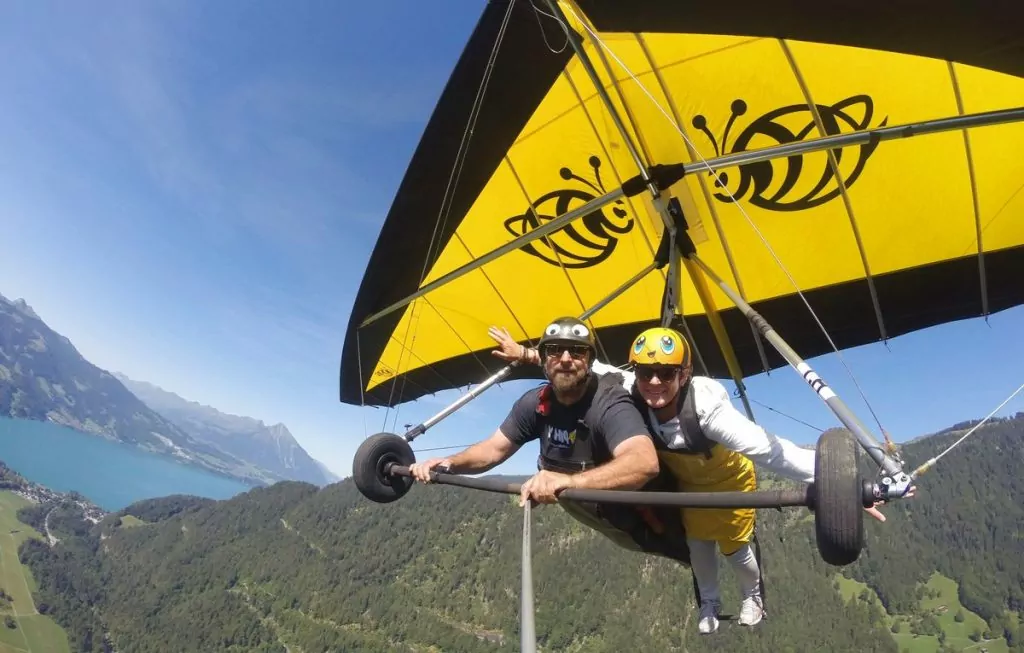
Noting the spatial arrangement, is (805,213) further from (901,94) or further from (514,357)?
(514,357)

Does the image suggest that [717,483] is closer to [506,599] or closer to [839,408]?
[839,408]

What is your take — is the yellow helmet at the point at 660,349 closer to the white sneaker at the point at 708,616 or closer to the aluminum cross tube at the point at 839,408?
the aluminum cross tube at the point at 839,408

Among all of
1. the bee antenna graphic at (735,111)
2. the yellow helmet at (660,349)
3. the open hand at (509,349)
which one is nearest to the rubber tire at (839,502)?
the yellow helmet at (660,349)

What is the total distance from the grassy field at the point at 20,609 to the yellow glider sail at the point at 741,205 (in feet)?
495

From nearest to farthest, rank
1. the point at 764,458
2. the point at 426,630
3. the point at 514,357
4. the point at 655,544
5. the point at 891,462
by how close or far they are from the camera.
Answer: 1. the point at 891,462
2. the point at 764,458
3. the point at 655,544
4. the point at 514,357
5. the point at 426,630

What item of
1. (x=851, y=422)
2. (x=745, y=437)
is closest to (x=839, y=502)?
(x=745, y=437)

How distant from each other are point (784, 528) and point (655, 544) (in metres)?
215

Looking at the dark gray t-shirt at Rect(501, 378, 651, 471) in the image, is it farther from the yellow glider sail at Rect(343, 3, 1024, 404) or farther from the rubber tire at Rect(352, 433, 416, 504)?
the yellow glider sail at Rect(343, 3, 1024, 404)

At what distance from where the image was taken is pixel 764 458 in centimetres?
351

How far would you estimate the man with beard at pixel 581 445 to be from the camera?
2875 millimetres

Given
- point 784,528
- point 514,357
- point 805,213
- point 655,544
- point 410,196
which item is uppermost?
point 784,528

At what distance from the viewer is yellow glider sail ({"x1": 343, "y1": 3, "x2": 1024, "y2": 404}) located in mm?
4867

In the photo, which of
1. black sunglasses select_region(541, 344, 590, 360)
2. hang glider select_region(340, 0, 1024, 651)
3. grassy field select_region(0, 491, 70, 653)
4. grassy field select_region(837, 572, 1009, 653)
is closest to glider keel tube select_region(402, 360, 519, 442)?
A: hang glider select_region(340, 0, 1024, 651)

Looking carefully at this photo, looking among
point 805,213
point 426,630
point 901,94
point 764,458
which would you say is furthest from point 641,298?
point 426,630
